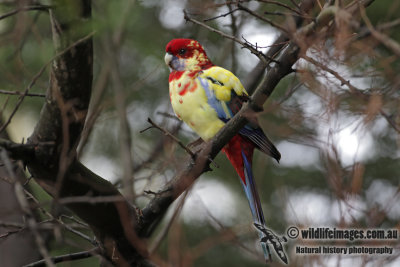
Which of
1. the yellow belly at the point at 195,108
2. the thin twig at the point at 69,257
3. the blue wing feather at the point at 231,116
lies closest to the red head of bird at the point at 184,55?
the yellow belly at the point at 195,108

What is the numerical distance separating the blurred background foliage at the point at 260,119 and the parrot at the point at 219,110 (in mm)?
206

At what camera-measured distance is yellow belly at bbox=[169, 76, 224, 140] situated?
3492mm

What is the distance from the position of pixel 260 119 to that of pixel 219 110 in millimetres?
891

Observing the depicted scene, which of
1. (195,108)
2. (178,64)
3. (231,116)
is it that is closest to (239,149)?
(231,116)

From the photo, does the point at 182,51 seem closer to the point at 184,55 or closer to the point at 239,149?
the point at 184,55

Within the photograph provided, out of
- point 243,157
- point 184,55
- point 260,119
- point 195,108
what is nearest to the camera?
point 260,119

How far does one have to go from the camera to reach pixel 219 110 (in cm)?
349

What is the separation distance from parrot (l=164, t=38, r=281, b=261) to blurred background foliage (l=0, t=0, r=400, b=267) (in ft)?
0.68

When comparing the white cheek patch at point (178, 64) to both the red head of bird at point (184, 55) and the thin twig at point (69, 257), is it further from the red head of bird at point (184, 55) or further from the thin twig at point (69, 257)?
the thin twig at point (69, 257)

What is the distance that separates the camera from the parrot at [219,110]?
348cm

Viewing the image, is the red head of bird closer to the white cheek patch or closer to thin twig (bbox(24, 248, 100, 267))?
the white cheek patch

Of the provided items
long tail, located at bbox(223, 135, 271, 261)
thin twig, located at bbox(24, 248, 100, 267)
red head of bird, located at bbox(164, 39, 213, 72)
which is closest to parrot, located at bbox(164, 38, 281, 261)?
long tail, located at bbox(223, 135, 271, 261)

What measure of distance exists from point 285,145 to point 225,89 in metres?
2.42

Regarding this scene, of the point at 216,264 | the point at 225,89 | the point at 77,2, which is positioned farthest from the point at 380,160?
the point at 77,2
